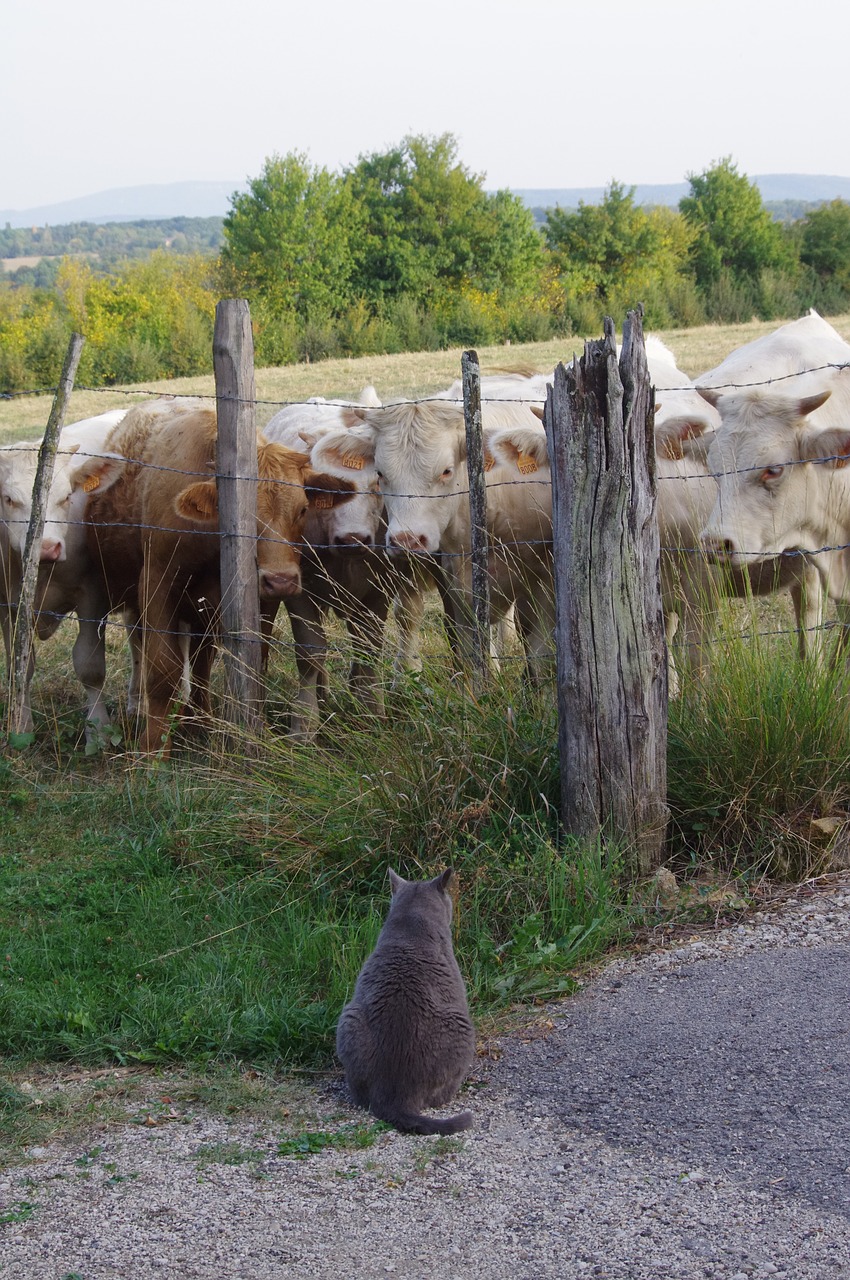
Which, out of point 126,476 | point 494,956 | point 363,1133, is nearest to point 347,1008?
point 363,1133

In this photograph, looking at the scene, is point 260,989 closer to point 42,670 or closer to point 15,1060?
point 15,1060

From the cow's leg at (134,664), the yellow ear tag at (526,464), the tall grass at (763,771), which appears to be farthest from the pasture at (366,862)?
the cow's leg at (134,664)

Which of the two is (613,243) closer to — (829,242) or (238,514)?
(829,242)

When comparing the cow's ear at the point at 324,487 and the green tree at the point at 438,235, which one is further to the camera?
the green tree at the point at 438,235

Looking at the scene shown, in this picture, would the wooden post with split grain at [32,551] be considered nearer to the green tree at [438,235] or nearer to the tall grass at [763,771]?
the tall grass at [763,771]

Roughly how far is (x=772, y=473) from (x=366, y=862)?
10.5 feet

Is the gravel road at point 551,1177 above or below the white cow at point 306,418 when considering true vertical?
below

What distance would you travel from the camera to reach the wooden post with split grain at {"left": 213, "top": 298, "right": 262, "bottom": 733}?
6281mm

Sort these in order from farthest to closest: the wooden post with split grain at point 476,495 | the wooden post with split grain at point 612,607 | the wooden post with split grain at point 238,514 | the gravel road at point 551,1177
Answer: the wooden post with split grain at point 238,514 < the wooden post with split grain at point 476,495 < the wooden post with split grain at point 612,607 < the gravel road at point 551,1177

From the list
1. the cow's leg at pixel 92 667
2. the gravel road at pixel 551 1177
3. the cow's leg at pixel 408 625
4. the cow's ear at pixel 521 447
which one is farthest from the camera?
the cow's leg at pixel 92 667

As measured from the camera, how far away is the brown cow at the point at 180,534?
6.78 m

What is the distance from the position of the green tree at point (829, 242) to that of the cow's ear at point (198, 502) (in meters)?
53.3

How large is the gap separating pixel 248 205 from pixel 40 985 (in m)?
63.0

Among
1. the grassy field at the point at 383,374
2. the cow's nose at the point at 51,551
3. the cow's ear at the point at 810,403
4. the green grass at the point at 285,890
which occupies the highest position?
the grassy field at the point at 383,374
